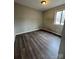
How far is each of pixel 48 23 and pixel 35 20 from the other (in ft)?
4.39

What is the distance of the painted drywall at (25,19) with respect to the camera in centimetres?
689

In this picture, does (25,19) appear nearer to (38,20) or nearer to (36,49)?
(38,20)

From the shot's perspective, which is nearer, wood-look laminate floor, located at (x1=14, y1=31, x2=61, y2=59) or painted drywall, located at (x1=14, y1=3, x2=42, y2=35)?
wood-look laminate floor, located at (x1=14, y1=31, x2=61, y2=59)

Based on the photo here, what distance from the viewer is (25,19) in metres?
8.01

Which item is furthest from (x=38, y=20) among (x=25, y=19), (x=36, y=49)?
(x=36, y=49)

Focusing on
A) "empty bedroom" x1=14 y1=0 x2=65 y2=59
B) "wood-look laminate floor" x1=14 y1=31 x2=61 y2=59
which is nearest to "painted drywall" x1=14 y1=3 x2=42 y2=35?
"empty bedroom" x1=14 y1=0 x2=65 y2=59


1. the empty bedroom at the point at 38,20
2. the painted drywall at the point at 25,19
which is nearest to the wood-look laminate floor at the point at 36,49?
the empty bedroom at the point at 38,20

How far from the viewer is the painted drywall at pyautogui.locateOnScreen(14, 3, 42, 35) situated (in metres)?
6.89

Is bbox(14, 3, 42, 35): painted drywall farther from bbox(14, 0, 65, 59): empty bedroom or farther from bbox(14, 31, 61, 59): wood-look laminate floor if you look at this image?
bbox(14, 31, 61, 59): wood-look laminate floor

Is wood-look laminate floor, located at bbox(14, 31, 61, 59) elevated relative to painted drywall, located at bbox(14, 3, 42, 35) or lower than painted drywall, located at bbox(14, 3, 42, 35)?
lower
